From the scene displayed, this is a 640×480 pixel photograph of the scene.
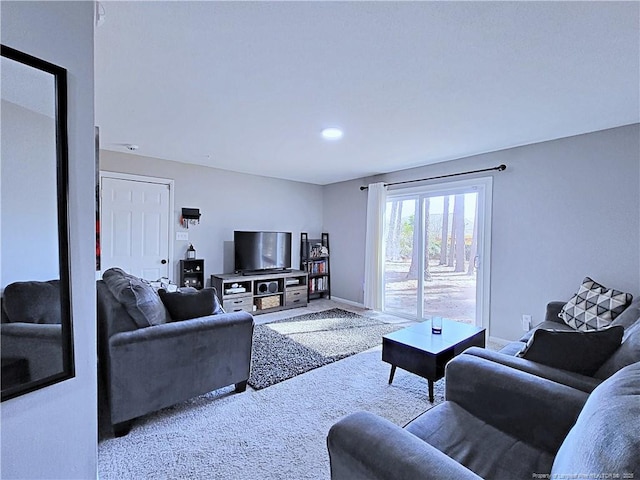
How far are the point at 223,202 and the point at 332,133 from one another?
2.50 m

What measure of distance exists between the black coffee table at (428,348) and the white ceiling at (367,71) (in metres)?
1.86

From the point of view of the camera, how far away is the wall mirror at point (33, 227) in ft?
3.44

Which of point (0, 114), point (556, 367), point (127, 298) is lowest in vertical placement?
point (556, 367)

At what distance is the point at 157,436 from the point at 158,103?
2335 mm

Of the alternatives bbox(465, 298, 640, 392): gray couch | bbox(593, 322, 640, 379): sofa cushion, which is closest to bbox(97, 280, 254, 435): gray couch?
bbox(465, 298, 640, 392): gray couch

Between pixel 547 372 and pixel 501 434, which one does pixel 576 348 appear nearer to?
pixel 547 372

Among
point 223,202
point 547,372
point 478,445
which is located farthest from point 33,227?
point 223,202

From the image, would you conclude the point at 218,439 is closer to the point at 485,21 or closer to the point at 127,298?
the point at 127,298

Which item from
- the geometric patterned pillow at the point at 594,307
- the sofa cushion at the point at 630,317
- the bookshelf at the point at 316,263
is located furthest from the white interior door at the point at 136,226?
the sofa cushion at the point at 630,317

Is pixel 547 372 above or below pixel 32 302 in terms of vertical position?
below

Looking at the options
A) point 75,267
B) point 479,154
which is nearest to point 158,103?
point 75,267

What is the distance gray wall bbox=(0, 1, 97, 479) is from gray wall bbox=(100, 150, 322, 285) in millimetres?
3100

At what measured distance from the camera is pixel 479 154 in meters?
3.78

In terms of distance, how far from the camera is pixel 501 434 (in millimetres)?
1376
